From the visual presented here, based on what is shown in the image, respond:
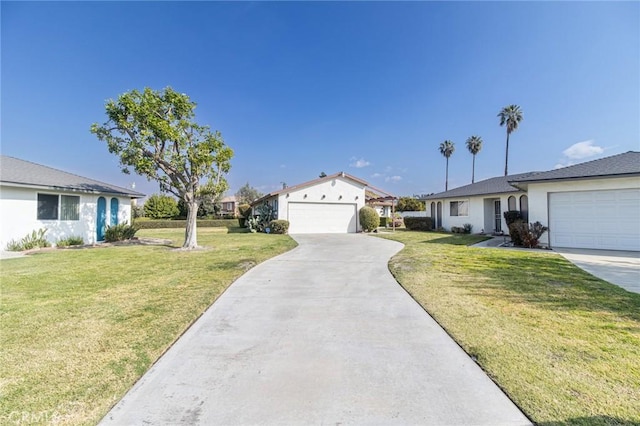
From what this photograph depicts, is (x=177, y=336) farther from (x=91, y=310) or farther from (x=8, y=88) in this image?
(x=8, y=88)

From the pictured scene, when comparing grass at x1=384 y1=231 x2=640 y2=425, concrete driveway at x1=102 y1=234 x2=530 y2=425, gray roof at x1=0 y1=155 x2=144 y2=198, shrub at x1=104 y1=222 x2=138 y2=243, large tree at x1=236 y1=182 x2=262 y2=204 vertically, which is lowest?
concrete driveway at x1=102 y1=234 x2=530 y2=425

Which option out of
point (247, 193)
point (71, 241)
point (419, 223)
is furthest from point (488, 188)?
point (247, 193)

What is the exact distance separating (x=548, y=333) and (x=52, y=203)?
1800 cm

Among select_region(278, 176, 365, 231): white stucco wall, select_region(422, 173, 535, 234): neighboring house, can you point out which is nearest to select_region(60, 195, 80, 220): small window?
select_region(278, 176, 365, 231): white stucco wall

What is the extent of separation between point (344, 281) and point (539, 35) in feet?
45.5

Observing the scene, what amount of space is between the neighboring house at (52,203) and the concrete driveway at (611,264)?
64.1ft

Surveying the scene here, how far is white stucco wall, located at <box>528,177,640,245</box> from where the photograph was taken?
406 inches

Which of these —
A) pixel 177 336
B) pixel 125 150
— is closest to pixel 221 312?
pixel 177 336

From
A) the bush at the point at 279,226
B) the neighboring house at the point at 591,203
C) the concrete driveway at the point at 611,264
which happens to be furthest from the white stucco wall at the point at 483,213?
the bush at the point at 279,226

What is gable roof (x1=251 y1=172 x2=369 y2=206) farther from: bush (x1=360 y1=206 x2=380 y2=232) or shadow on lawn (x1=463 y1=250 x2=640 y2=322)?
shadow on lawn (x1=463 y1=250 x2=640 y2=322)

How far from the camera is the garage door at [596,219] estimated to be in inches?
405

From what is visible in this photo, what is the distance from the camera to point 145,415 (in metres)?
2.15

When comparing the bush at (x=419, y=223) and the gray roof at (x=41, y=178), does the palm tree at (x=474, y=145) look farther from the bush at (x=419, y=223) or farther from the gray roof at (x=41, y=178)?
the gray roof at (x=41, y=178)

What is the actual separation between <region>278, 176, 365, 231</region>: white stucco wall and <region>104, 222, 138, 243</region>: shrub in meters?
9.14
